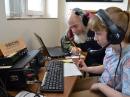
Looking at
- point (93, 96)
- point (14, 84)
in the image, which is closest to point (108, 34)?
point (93, 96)

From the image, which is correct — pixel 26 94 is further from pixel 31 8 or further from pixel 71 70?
pixel 31 8

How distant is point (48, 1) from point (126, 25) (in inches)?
65.9

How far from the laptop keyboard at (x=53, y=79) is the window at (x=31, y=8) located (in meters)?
0.73

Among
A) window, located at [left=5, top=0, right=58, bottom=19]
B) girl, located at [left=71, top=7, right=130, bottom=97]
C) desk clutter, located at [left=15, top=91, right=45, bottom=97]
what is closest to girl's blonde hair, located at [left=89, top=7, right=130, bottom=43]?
girl, located at [left=71, top=7, right=130, bottom=97]

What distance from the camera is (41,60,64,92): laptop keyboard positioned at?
113 cm

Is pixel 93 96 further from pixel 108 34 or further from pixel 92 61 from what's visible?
pixel 92 61

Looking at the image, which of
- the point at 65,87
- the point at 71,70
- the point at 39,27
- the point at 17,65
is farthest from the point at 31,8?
the point at 65,87

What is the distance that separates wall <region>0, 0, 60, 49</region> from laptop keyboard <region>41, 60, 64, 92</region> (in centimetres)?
46

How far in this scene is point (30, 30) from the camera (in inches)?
81.4

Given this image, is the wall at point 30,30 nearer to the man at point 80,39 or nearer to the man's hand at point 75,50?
the man at point 80,39

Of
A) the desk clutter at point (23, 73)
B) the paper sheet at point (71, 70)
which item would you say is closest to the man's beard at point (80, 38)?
the paper sheet at point (71, 70)

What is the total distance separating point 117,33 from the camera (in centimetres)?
106

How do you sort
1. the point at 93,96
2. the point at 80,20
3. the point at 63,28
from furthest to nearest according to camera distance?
the point at 63,28
the point at 80,20
the point at 93,96

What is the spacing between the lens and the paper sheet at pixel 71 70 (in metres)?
1.43
